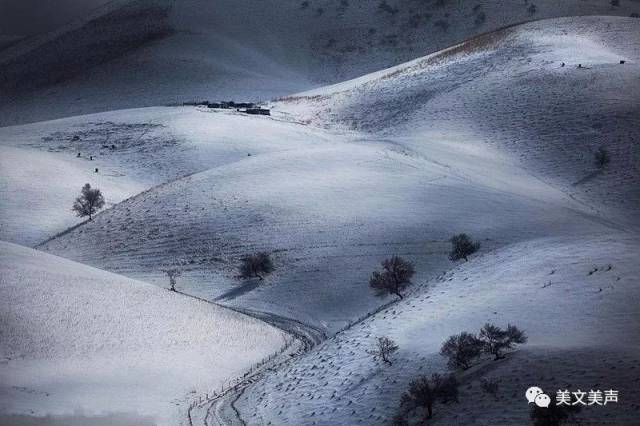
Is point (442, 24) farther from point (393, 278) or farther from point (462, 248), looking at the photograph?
point (393, 278)

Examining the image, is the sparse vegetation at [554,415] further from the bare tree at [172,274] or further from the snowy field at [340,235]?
the bare tree at [172,274]

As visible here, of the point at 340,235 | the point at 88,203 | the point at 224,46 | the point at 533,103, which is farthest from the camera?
the point at 224,46

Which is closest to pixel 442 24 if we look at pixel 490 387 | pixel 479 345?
pixel 479 345

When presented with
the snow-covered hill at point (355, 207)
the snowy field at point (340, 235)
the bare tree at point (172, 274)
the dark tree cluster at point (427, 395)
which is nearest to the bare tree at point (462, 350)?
the snowy field at point (340, 235)

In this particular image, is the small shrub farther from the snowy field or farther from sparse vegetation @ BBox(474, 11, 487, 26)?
sparse vegetation @ BBox(474, 11, 487, 26)

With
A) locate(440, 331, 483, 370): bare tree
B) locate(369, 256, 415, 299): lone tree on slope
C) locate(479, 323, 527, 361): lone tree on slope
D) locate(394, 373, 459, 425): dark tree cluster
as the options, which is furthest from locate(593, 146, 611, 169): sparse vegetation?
locate(394, 373, 459, 425): dark tree cluster

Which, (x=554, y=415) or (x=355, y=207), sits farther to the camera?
(x=355, y=207)

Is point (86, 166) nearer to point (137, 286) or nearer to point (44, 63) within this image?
point (137, 286)

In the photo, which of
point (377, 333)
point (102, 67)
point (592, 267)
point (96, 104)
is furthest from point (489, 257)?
point (102, 67)
